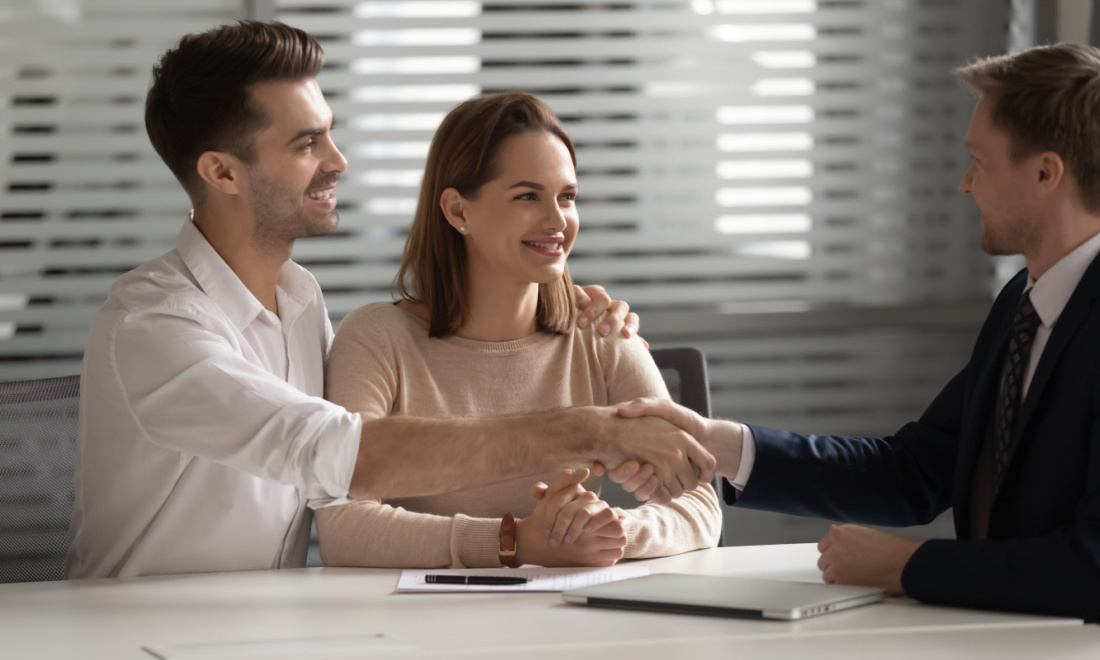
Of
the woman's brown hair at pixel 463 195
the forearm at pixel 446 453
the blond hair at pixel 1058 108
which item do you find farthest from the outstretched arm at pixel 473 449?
the blond hair at pixel 1058 108

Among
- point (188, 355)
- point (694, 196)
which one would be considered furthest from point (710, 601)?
point (694, 196)

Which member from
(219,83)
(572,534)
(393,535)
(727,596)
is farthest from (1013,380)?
(219,83)

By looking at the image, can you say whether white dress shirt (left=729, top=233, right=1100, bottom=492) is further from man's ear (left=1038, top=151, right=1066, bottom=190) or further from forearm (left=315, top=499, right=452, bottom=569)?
forearm (left=315, top=499, right=452, bottom=569)

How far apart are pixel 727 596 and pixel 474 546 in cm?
54

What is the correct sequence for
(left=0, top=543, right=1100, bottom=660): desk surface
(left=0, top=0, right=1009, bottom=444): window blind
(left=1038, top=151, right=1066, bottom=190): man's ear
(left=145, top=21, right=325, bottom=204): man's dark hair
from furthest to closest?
(left=0, top=0, right=1009, bottom=444): window blind
(left=145, top=21, right=325, bottom=204): man's dark hair
(left=1038, top=151, right=1066, bottom=190): man's ear
(left=0, top=543, right=1100, bottom=660): desk surface

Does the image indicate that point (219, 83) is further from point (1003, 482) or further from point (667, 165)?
point (667, 165)

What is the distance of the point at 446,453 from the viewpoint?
1.70 meters

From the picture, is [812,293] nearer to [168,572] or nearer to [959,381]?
[959,381]

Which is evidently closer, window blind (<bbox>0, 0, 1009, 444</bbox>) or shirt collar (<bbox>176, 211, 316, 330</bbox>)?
shirt collar (<bbox>176, 211, 316, 330</bbox>)

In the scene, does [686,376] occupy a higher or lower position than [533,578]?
higher

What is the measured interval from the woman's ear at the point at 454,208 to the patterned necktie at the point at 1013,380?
1.07 meters

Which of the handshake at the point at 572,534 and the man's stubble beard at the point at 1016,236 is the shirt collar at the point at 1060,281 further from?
the handshake at the point at 572,534

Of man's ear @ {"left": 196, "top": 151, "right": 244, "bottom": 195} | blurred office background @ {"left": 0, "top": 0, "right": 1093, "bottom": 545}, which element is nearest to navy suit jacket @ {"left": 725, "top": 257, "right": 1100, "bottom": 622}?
man's ear @ {"left": 196, "top": 151, "right": 244, "bottom": 195}

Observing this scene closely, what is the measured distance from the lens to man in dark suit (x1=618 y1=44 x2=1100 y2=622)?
1420 mm
